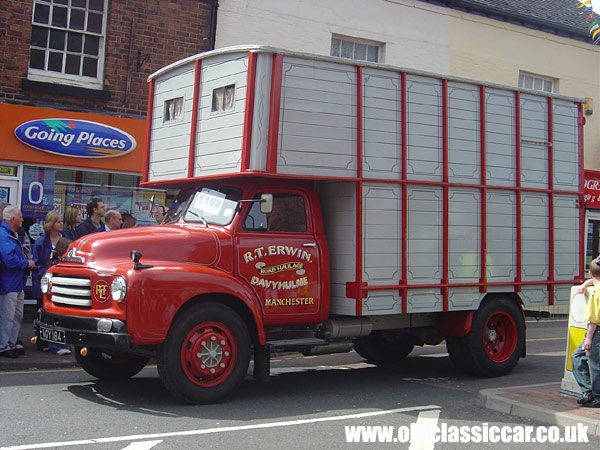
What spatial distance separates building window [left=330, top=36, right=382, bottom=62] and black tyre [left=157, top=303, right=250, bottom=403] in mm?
Result: 10459

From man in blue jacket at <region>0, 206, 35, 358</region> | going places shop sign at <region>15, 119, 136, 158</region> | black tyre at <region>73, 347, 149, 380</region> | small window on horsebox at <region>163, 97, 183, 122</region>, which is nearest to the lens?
black tyre at <region>73, 347, 149, 380</region>

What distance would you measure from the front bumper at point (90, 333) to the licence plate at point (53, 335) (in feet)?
0.10

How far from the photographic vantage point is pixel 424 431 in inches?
248

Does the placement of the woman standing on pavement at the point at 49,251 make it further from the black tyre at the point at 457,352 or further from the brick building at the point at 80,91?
the black tyre at the point at 457,352

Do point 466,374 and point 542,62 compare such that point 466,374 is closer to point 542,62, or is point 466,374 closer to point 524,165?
point 524,165

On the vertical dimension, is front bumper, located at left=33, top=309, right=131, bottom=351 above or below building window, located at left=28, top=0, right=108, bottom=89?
below

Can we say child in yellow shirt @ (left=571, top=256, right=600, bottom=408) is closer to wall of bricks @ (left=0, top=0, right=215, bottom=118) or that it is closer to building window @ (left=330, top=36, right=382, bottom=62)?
wall of bricks @ (left=0, top=0, right=215, bottom=118)

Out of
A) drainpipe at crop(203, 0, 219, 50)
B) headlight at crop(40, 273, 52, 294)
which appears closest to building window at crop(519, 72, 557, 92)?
drainpipe at crop(203, 0, 219, 50)

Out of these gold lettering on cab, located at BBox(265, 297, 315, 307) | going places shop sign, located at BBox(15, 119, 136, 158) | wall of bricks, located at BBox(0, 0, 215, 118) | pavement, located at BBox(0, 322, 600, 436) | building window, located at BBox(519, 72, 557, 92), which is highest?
building window, located at BBox(519, 72, 557, 92)

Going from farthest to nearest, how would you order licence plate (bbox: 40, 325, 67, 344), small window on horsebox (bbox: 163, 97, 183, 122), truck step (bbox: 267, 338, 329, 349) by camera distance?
small window on horsebox (bbox: 163, 97, 183, 122), truck step (bbox: 267, 338, 329, 349), licence plate (bbox: 40, 325, 67, 344)

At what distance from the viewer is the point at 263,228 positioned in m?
7.83

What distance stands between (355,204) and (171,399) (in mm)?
2827

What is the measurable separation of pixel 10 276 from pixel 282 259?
12.5 feet

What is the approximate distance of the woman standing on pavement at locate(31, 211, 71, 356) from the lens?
967cm
